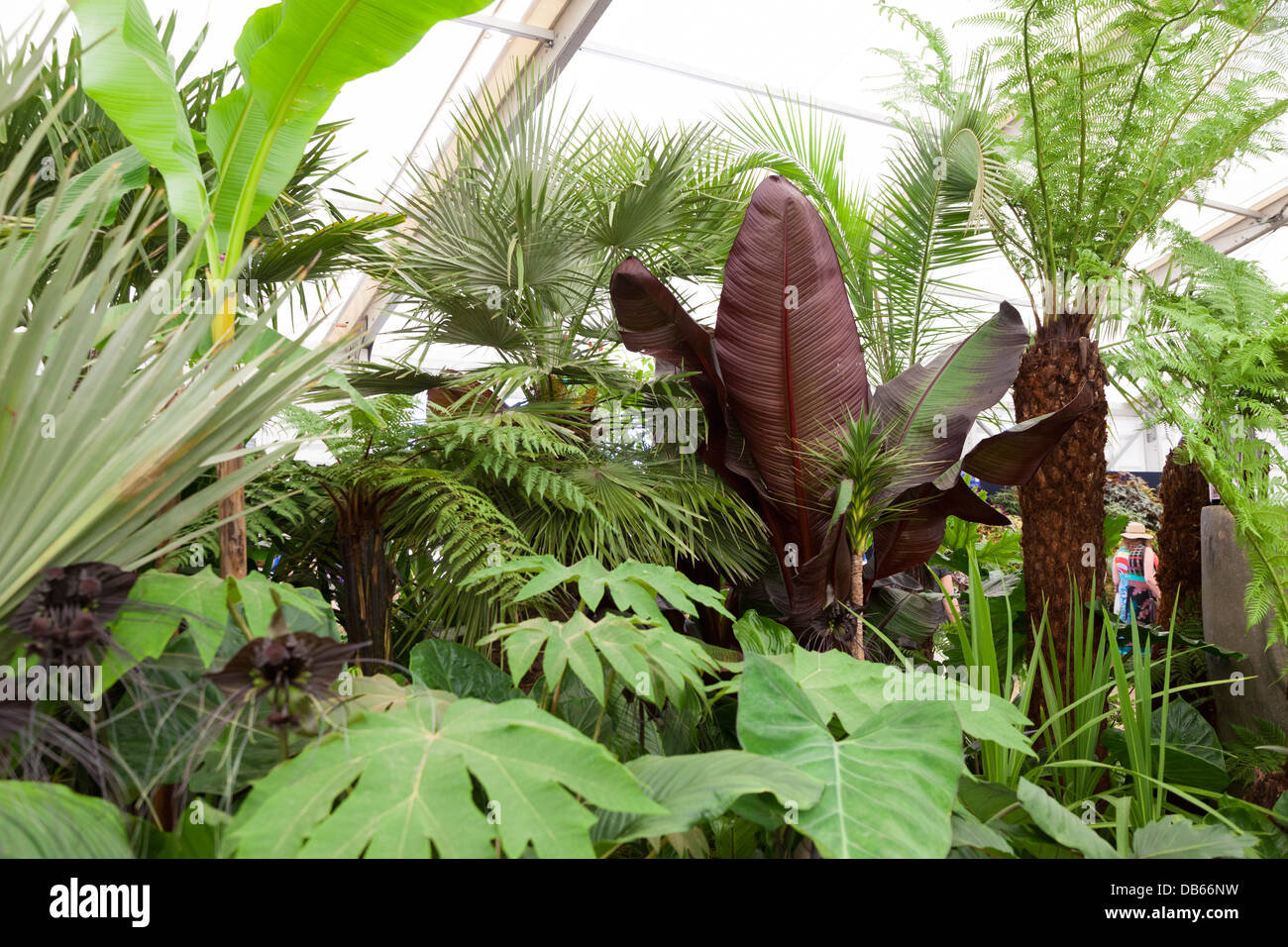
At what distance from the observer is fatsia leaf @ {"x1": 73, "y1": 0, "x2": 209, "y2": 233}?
1433 millimetres

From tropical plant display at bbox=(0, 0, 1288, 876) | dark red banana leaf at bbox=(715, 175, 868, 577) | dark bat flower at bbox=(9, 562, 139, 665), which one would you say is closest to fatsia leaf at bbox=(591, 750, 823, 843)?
tropical plant display at bbox=(0, 0, 1288, 876)

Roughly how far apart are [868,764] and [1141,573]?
Answer: 7.09 metres

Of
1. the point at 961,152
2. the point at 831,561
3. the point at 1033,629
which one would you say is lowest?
the point at 1033,629

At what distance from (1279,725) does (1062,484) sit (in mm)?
1082

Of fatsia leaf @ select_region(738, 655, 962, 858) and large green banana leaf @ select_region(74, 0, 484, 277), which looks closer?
fatsia leaf @ select_region(738, 655, 962, 858)

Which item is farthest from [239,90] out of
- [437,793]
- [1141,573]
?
[1141,573]

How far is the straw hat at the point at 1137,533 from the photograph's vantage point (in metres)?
7.23

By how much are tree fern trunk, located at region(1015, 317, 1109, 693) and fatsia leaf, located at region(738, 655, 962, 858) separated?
212cm

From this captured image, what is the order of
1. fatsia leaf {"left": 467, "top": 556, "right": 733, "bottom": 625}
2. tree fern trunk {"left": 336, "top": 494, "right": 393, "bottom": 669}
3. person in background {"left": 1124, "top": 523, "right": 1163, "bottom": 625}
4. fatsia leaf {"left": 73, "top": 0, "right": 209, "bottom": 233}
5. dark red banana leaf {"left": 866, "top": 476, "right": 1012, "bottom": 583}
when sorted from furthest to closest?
person in background {"left": 1124, "top": 523, "right": 1163, "bottom": 625}, dark red banana leaf {"left": 866, "top": 476, "right": 1012, "bottom": 583}, tree fern trunk {"left": 336, "top": 494, "right": 393, "bottom": 669}, fatsia leaf {"left": 73, "top": 0, "right": 209, "bottom": 233}, fatsia leaf {"left": 467, "top": 556, "right": 733, "bottom": 625}

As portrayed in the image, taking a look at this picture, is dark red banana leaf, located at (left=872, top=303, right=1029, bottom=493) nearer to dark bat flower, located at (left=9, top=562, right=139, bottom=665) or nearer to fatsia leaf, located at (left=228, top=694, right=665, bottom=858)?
fatsia leaf, located at (left=228, top=694, right=665, bottom=858)

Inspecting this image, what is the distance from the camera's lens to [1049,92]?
3.12 metres

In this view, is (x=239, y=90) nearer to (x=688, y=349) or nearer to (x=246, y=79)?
(x=246, y=79)

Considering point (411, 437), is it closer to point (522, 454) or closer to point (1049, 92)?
point (522, 454)
